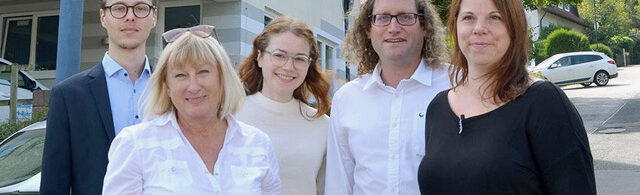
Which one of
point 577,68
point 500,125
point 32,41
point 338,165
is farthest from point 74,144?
point 577,68

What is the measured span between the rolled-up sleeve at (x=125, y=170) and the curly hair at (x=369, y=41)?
147 centimetres

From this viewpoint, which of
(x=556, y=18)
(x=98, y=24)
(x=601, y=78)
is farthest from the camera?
(x=556, y=18)

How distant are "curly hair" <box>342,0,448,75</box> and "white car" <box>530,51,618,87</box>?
973 inches

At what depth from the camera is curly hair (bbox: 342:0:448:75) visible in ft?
10.9

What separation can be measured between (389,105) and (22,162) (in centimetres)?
373

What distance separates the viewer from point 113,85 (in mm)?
3160

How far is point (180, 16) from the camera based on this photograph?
13.5 metres

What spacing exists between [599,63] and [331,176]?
26790 millimetres

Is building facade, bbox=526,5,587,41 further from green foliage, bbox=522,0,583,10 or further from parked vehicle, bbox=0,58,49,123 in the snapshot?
parked vehicle, bbox=0,58,49,123

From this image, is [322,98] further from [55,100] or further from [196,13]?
[196,13]

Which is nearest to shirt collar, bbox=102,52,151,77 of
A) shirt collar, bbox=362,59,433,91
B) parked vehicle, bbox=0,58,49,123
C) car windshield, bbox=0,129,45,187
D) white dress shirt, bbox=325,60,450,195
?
white dress shirt, bbox=325,60,450,195

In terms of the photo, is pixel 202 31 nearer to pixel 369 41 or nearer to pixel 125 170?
pixel 125 170

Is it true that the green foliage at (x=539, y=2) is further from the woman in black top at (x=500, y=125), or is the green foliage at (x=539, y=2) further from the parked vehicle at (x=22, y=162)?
the woman in black top at (x=500, y=125)

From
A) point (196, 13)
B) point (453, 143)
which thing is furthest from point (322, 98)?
point (196, 13)
